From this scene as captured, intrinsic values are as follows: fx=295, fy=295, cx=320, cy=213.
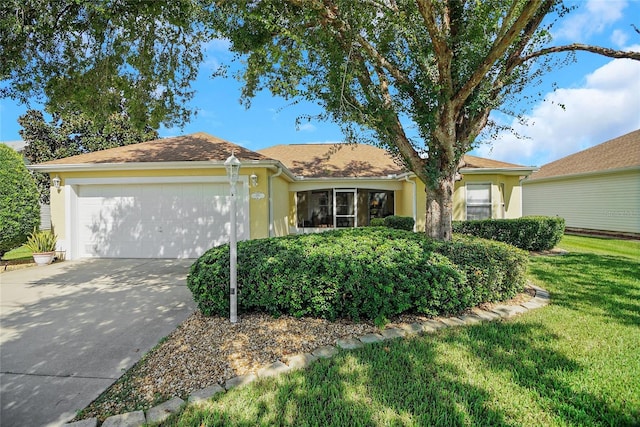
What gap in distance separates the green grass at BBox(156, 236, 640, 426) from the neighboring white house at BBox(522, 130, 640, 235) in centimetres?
1335

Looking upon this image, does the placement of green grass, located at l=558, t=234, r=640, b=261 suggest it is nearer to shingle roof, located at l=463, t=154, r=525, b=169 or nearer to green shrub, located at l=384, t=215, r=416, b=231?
shingle roof, located at l=463, t=154, r=525, b=169

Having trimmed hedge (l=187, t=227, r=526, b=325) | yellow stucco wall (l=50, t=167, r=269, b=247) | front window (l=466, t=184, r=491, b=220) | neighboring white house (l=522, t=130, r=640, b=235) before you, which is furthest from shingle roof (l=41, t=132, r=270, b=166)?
neighboring white house (l=522, t=130, r=640, b=235)

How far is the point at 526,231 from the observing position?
9500mm

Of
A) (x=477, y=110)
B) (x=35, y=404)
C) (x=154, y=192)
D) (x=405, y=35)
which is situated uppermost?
(x=405, y=35)

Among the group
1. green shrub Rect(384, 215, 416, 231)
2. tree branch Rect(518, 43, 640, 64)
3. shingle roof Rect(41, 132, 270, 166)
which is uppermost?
tree branch Rect(518, 43, 640, 64)

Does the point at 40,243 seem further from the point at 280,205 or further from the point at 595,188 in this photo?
the point at 595,188

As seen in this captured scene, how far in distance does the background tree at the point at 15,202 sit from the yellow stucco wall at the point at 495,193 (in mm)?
14219

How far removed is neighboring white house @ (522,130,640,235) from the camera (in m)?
13.3

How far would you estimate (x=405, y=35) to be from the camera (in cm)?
568

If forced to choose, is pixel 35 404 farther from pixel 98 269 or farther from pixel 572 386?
pixel 98 269

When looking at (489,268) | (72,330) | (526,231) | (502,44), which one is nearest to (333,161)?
(526,231)

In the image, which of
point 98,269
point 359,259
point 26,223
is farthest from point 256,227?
point 26,223

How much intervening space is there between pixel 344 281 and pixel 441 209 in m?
3.24

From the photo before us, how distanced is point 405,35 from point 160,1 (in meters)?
4.52
